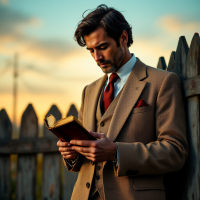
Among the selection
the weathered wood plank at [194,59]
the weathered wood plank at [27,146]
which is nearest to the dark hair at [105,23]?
the weathered wood plank at [194,59]

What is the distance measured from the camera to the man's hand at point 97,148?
1579mm

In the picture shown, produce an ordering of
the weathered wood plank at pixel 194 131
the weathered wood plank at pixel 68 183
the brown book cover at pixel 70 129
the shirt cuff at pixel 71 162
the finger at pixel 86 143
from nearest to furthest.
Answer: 1. the brown book cover at pixel 70 129
2. the finger at pixel 86 143
3. the weathered wood plank at pixel 194 131
4. the shirt cuff at pixel 71 162
5. the weathered wood plank at pixel 68 183

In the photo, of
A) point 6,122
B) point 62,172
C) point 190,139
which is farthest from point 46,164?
point 190,139

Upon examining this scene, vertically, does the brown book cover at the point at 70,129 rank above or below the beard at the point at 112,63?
below

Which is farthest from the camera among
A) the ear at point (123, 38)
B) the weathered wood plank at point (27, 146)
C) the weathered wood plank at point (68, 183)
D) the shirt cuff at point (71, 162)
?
the weathered wood plank at point (68, 183)

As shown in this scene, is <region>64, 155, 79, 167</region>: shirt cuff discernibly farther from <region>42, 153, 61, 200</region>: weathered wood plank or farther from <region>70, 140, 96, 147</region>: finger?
<region>42, 153, 61, 200</region>: weathered wood plank

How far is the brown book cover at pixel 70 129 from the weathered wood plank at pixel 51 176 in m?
2.04

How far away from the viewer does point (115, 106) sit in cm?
193

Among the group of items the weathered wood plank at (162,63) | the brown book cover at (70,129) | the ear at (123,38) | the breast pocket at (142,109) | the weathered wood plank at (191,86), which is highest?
the ear at (123,38)

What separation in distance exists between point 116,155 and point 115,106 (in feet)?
1.41

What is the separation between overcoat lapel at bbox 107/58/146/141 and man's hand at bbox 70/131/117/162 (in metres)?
0.17

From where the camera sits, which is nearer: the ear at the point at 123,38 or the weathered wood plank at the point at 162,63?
the ear at the point at 123,38

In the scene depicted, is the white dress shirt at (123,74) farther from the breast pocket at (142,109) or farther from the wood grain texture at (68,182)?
the wood grain texture at (68,182)

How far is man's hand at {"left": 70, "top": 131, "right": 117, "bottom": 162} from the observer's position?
5.18ft
